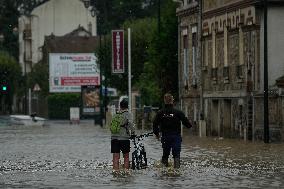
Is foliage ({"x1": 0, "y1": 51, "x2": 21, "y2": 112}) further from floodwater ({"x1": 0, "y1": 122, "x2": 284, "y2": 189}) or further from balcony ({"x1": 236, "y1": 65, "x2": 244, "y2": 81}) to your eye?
floodwater ({"x1": 0, "y1": 122, "x2": 284, "y2": 189})

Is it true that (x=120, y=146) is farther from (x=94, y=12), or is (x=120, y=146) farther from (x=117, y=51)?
(x=94, y=12)

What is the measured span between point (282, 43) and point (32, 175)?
2524cm

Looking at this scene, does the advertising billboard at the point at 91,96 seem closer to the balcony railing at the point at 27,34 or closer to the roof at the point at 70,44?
the roof at the point at 70,44

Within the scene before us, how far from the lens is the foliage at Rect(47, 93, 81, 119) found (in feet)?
395

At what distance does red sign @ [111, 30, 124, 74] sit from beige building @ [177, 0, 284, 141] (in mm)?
12630

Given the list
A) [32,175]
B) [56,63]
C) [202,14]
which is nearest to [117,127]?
[32,175]

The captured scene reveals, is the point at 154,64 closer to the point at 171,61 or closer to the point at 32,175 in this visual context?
the point at 171,61

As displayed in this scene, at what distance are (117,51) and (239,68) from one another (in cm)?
2042

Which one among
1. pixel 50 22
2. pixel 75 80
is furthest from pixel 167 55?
pixel 50 22

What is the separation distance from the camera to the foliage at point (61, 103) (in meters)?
120

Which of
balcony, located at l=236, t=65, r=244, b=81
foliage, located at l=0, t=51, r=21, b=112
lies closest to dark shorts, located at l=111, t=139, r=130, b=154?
balcony, located at l=236, t=65, r=244, b=81

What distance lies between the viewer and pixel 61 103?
121 meters

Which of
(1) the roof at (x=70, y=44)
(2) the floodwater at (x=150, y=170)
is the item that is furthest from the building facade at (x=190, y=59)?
(1) the roof at (x=70, y=44)

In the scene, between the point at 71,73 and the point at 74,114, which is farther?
the point at 71,73
